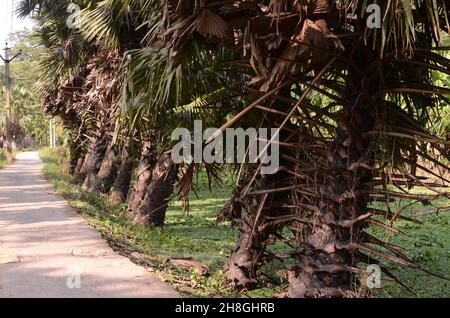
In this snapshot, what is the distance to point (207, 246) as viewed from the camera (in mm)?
10914

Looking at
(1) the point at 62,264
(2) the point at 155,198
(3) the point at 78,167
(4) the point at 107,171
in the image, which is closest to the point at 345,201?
(1) the point at 62,264

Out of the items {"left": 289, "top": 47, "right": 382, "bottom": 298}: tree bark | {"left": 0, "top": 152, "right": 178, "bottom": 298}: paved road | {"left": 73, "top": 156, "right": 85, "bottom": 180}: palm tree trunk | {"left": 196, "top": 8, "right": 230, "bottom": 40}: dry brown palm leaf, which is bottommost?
{"left": 73, "top": 156, "right": 85, "bottom": 180}: palm tree trunk

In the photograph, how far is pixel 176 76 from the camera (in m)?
5.89

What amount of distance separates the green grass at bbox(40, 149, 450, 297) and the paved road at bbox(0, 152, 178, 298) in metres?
0.41

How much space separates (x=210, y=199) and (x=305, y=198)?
47.3 ft

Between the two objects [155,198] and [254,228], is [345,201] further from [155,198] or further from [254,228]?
[155,198]

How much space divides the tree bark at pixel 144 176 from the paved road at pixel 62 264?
266cm

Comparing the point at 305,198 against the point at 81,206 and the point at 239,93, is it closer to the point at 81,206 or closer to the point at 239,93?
the point at 239,93

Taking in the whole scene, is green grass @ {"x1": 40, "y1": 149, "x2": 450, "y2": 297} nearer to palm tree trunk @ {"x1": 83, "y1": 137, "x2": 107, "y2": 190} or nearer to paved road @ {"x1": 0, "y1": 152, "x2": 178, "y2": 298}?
paved road @ {"x1": 0, "y1": 152, "x2": 178, "y2": 298}

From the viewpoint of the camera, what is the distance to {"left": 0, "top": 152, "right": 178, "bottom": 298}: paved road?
16.3 feet

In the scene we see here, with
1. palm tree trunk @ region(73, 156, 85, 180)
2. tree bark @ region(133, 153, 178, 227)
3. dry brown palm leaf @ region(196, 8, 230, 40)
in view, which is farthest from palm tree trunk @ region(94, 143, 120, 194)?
dry brown palm leaf @ region(196, 8, 230, 40)

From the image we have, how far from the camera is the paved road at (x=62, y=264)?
16.3ft

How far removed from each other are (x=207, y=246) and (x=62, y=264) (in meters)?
5.09

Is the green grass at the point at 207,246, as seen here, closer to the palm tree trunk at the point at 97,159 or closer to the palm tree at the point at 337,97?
the palm tree at the point at 337,97
